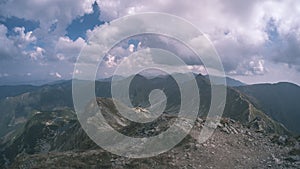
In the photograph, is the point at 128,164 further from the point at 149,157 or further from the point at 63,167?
the point at 63,167

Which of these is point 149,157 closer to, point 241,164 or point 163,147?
point 163,147

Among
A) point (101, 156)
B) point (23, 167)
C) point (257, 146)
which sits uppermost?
point (257, 146)

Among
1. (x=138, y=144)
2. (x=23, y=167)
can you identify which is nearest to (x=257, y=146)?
(x=138, y=144)

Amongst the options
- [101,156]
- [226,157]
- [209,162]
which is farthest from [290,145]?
[101,156]

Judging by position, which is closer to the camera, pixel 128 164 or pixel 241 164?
pixel 241 164

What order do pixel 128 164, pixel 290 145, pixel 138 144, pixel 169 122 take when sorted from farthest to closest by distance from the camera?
1. pixel 169 122
2. pixel 138 144
3. pixel 290 145
4. pixel 128 164

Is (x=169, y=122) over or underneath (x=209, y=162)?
over

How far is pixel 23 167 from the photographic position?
61.8 meters

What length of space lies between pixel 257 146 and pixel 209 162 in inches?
475

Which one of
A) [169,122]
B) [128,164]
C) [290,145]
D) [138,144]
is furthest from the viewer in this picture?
[169,122]

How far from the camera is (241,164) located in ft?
153

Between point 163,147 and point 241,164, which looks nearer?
point 241,164

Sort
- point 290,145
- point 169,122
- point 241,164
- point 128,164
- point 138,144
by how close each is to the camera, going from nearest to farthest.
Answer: point 241,164 → point 128,164 → point 290,145 → point 138,144 → point 169,122

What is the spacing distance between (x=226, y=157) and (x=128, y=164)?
1495 centimetres
